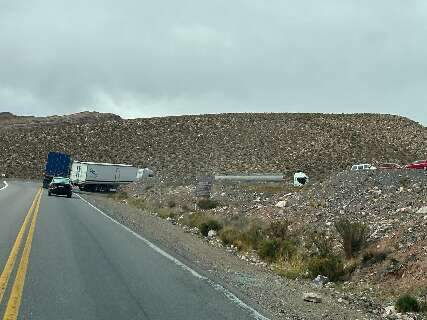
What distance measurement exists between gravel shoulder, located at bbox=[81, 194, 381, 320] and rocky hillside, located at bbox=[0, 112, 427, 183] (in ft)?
199

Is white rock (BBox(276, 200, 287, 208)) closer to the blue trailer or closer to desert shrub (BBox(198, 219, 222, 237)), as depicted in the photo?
desert shrub (BBox(198, 219, 222, 237))

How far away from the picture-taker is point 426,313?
1023 centimetres

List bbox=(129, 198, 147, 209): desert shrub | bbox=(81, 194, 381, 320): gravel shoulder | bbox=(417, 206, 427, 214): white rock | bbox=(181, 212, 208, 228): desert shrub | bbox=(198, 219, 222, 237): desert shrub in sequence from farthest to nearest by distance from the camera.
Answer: bbox=(129, 198, 147, 209): desert shrub < bbox=(181, 212, 208, 228): desert shrub < bbox=(198, 219, 222, 237): desert shrub < bbox=(417, 206, 427, 214): white rock < bbox=(81, 194, 381, 320): gravel shoulder

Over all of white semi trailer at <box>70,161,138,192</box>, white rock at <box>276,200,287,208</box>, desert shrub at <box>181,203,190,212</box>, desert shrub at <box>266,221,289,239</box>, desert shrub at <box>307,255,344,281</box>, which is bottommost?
desert shrub at <box>307,255,344,281</box>

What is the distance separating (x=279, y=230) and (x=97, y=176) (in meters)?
43.5

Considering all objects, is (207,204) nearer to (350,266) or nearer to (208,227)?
(208,227)

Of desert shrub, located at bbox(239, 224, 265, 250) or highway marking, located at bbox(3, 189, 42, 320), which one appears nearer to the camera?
highway marking, located at bbox(3, 189, 42, 320)

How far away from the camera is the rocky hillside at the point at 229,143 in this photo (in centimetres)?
8631

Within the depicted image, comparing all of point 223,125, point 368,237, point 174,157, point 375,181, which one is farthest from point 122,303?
point 223,125

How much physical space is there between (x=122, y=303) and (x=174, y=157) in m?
85.9

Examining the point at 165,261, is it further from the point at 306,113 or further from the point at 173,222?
the point at 306,113

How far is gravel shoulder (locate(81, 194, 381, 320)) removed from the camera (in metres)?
9.43

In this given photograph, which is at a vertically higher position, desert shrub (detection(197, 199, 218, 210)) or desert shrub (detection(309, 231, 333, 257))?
desert shrub (detection(197, 199, 218, 210))

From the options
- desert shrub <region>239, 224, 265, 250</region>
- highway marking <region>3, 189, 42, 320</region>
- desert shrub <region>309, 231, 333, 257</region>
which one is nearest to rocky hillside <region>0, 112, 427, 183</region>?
desert shrub <region>239, 224, 265, 250</region>
